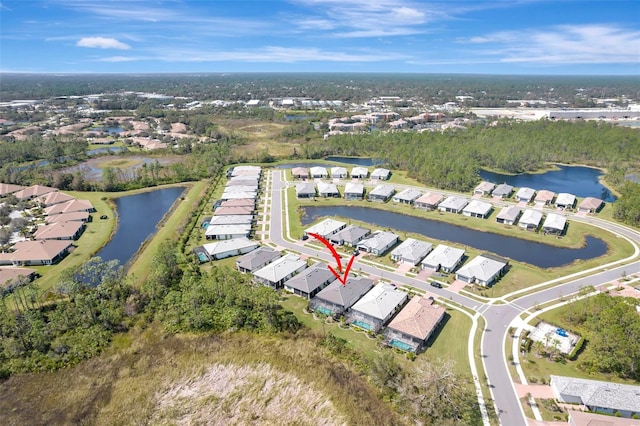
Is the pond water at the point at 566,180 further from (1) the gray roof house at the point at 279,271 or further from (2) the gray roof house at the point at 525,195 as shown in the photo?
(1) the gray roof house at the point at 279,271

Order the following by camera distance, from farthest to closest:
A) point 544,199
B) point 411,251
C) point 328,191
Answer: point 328,191
point 544,199
point 411,251

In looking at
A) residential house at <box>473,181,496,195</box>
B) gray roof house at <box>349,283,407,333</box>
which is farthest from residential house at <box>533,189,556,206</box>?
gray roof house at <box>349,283,407,333</box>

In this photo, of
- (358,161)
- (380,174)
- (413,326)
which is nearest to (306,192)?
(380,174)

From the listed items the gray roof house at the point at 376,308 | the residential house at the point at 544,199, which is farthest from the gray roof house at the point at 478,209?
the gray roof house at the point at 376,308

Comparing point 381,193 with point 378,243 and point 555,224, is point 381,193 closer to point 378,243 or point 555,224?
point 378,243

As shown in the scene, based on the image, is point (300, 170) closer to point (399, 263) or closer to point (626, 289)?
point (399, 263)
